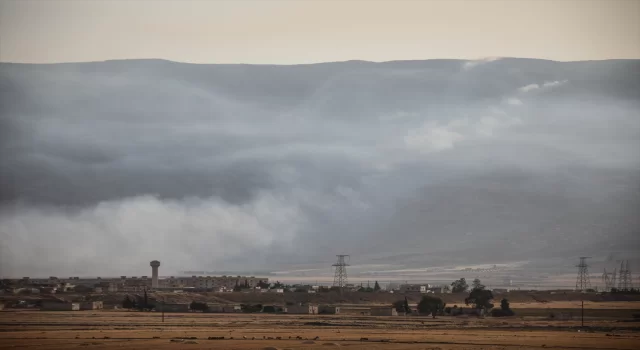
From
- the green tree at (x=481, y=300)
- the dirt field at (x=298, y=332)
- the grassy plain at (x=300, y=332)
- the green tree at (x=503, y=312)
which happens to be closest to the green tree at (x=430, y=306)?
the green tree at (x=503, y=312)

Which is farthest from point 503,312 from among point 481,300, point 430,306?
point 481,300

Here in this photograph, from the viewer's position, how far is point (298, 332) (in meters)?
105

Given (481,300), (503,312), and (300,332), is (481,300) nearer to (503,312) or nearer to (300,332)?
(503,312)

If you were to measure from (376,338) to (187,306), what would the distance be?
68.4m

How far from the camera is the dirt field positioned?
88.7 meters

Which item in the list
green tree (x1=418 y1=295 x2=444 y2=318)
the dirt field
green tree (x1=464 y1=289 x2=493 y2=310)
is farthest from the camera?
green tree (x1=464 y1=289 x2=493 y2=310)

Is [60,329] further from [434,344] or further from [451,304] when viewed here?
[451,304]

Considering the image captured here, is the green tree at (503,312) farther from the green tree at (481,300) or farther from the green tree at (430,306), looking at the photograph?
the green tree at (481,300)

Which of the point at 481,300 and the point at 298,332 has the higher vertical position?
the point at 481,300

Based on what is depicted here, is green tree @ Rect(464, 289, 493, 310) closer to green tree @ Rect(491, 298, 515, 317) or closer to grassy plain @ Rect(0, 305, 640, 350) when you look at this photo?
green tree @ Rect(491, 298, 515, 317)

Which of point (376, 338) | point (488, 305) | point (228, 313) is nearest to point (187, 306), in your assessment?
point (228, 313)

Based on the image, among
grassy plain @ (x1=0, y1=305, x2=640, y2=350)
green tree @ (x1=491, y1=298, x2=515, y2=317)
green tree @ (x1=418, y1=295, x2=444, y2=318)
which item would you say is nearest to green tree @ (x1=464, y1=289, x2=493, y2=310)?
green tree @ (x1=491, y1=298, x2=515, y2=317)

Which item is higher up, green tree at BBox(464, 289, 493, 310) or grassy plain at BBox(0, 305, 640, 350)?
green tree at BBox(464, 289, 493, 310)

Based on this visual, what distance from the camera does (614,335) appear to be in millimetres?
101500
